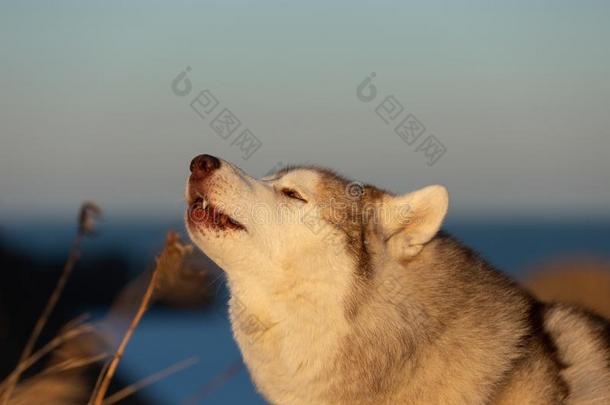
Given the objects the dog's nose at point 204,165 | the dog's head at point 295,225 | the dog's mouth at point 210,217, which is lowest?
the dog's head at point 295,225

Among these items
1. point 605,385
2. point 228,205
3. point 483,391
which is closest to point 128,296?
point 228,205

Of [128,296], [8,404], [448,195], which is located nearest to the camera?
[8,404]

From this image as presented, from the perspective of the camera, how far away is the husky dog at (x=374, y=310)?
4543mm

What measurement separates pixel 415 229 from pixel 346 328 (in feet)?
2.16

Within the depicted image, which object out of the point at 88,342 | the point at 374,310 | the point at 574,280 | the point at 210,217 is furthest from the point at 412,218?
the point at 574,280

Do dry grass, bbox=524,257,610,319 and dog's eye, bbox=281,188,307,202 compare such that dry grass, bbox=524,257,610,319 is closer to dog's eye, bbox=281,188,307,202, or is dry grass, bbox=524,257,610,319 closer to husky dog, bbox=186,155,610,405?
husky dog, bbox=186,155,610,405

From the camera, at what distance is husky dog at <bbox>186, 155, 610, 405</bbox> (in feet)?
14.9

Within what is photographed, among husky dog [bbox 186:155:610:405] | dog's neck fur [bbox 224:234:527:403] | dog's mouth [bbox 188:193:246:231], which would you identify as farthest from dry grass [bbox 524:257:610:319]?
dog's mouth [bbox 188:193:246:231]

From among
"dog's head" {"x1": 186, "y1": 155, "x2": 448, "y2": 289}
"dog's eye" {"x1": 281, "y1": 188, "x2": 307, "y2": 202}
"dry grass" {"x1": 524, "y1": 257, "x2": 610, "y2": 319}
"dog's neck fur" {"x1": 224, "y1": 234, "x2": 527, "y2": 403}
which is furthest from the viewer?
"dry grass" {"x1": 524, "y1": 257, "x2": 610, "y2": 319}

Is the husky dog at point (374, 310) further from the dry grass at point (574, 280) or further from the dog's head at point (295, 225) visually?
the dry grass at point (574, 280)

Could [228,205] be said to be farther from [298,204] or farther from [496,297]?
[496,297]

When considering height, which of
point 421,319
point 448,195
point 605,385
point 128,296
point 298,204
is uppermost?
point 128,296

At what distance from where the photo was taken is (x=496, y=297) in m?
4.75

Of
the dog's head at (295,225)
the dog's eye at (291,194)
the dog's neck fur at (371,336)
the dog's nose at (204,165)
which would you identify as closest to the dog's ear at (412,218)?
the dog's head at (295,225)
